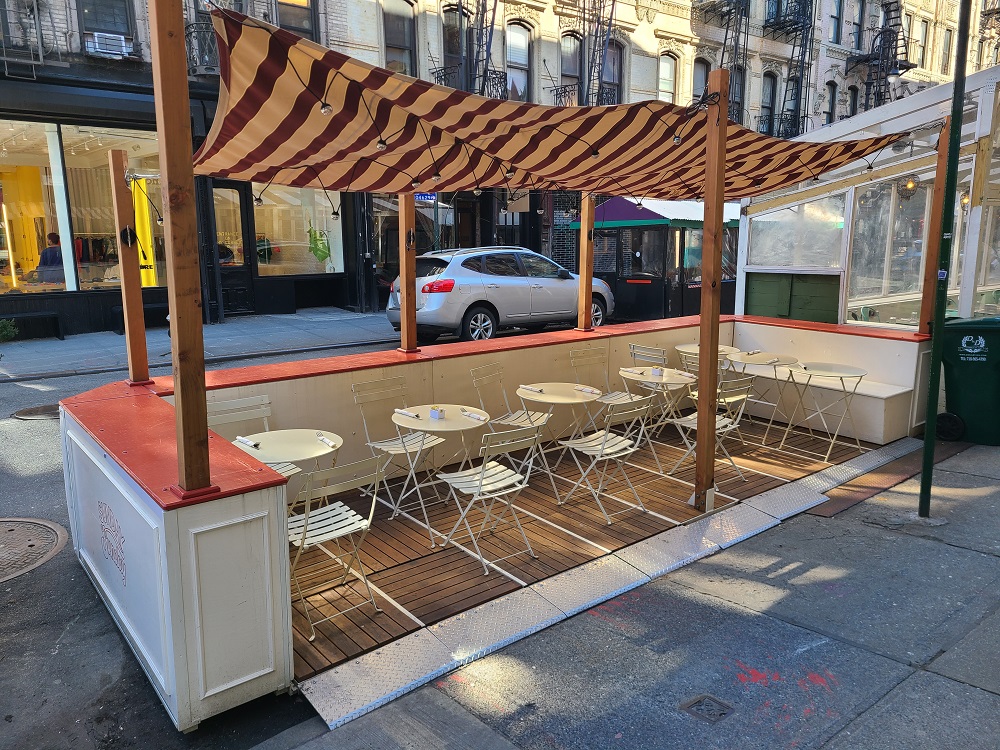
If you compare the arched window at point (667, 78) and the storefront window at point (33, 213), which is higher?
the arched window at point (667, 78)

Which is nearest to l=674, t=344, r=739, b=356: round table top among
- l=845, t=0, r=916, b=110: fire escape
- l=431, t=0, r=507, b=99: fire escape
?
l=431, t=0, r=507, b=99: fire escape

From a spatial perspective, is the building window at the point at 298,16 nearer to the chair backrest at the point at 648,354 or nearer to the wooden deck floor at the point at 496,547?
the chair backrest at the point at 648,354

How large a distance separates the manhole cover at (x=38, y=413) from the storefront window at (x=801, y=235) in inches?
367

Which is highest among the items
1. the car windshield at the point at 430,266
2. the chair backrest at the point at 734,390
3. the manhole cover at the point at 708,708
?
the car windshield at the point at 430,266

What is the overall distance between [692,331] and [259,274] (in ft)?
37.6

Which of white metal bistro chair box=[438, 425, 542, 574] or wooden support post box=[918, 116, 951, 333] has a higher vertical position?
wooden support post box=[918, 116, 951, 333]

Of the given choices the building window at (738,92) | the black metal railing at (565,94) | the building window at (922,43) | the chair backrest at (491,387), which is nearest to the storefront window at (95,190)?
the chair backrest at (491,387)

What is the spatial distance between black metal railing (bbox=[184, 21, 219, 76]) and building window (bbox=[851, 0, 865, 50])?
22.1 metres

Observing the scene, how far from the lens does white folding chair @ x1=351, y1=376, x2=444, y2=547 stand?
583 centimetres

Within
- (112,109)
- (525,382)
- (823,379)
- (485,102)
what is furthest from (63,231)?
(823,379)

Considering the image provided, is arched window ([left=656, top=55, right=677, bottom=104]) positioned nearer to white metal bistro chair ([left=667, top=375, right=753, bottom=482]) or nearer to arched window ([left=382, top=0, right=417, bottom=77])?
arched window ([left=382, top=0, right=417, bottom=77])

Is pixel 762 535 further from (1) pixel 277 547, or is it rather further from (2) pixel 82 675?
(2) pixel 82 675

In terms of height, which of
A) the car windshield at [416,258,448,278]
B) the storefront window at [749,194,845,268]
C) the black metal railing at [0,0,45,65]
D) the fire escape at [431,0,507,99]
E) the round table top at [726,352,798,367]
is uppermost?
the fire escape at [431,0,507,99]

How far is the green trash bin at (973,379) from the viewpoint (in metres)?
7.26
